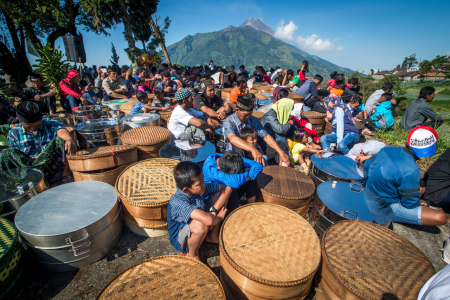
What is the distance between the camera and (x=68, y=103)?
254 inches

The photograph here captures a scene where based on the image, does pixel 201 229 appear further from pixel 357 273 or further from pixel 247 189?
pixel 357 273

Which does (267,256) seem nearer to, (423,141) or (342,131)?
(423,141)

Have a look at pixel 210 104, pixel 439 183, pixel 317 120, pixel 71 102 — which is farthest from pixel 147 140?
pixel 439 183

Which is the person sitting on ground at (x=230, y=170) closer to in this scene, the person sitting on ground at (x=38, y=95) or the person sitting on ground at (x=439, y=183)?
the person sitting on ground at (x=439, y=183)

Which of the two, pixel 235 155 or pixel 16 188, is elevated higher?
pixel 235 155

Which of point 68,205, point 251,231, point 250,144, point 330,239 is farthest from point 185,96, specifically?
point 330,239

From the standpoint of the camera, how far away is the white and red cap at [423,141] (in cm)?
254

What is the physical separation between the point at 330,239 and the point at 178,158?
251cm

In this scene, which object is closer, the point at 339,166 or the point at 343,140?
the point at 339,166

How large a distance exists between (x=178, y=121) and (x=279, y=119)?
2226 millimetres

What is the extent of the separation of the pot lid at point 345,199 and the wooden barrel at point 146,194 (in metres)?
2.08

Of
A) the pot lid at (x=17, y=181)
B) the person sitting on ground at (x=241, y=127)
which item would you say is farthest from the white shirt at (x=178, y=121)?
the pot lid at (x=17, y=181)

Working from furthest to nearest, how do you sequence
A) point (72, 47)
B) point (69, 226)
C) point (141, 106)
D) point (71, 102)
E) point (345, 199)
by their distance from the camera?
point (72, 47) → point (71, 102) → point (141, 106) → point (345, 199) → point (69, 226)

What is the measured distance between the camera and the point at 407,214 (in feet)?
9.52
